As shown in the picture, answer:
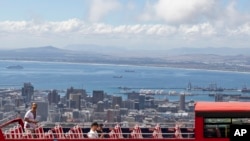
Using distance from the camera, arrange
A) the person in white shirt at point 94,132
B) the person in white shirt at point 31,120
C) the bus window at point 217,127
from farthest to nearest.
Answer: the person in white shirt at point 31,120 → the person in white shirt at point 94,132 → the bus window at point 217,127

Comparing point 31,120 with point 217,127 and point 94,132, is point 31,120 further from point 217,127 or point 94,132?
point 217,127

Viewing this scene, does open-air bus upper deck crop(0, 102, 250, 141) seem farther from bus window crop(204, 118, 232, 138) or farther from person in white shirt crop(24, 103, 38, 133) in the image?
person in white shirt crop(24, 103, 38, 133)

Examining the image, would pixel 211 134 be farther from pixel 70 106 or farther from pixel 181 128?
pixel 70 106

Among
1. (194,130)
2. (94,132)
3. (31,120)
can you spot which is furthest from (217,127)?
(31,120)

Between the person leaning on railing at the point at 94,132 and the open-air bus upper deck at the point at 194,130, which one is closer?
the open-air bus upper deck at the point at 194,130

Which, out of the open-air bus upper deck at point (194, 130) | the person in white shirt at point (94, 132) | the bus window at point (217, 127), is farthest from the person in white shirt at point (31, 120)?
the bus window at point (217, 127)

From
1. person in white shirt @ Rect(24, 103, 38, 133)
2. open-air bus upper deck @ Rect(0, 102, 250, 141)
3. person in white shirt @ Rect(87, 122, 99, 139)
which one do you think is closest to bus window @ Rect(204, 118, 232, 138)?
open-air bus upper deck @ Rect(0, 102, 250, 141)

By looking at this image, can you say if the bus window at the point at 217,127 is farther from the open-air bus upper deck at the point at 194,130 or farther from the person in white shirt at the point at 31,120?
the person in white shirt at the point at 31,120

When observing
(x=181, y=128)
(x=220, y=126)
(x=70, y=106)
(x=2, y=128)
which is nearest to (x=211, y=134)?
(x=220, y=126)
